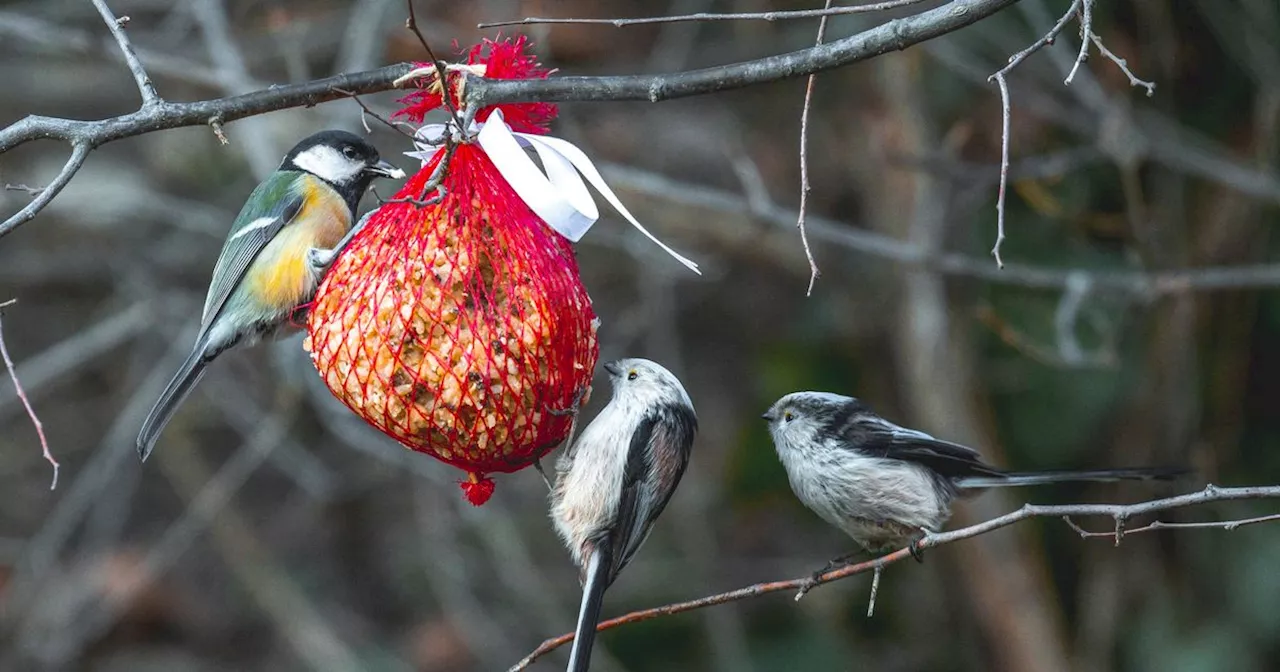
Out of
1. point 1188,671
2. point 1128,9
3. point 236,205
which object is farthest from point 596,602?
point 236,205

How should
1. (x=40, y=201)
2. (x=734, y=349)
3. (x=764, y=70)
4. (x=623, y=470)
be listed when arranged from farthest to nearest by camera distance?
(x=734, y=349) < (x=623, y=470) < (x=764, y=70) < (x=40, y=201)

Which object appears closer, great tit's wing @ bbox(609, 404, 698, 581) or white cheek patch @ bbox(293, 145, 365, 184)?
great tit's wing @ bbox(609, 404, 698, 581)

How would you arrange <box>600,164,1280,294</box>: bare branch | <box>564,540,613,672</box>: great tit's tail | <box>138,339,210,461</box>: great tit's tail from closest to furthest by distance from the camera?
1. <box>564,540,613,672</box>: great tit's tail
2. <box>138,339,210,461</box>: great tit's tail
3. <box>600,164,1280,294</box>: bare branch

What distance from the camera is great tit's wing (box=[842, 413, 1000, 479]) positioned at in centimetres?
412

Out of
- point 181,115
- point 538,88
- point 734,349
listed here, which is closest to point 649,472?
point 538,88

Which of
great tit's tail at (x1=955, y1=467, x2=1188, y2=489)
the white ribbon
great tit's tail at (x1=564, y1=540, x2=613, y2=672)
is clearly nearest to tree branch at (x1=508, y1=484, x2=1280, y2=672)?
great tit's tail at (x1=564, y1=540, x2=613, y2=672)

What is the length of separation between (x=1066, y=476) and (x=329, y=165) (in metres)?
2.23

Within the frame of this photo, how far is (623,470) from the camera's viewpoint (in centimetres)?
392

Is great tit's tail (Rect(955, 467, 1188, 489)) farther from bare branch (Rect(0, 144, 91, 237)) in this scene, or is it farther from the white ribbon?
bare branch (Rect(0, 144, 91, 237))

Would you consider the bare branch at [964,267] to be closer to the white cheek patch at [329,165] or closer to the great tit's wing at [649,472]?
the great tit's wing at [649,472]

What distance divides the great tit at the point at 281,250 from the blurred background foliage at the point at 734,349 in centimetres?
170

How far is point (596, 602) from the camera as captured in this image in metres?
3.68

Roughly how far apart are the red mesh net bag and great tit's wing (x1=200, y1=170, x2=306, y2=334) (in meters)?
0.67

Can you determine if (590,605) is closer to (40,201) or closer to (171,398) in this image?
(171,398)
